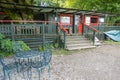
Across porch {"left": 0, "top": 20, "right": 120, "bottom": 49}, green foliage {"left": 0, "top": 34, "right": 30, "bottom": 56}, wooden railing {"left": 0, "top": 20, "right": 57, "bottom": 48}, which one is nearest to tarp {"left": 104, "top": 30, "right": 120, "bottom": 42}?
porch {"left": 0, "top": 20, "right": 120, "bottom": 49}

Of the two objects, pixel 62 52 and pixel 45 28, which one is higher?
pixel 45 28

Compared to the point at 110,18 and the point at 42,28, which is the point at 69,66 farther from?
the point at 110,18

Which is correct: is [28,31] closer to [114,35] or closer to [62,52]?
[62,52]

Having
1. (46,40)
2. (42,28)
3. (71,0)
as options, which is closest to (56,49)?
(46,40)

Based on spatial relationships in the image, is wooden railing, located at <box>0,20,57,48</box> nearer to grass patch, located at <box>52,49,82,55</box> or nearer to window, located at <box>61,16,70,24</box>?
grass patch, located at <box>52,49,82,55</box>

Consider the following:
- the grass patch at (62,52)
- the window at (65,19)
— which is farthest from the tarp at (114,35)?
the grass patch at (62,52)

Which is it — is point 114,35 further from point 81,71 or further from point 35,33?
point 81,71

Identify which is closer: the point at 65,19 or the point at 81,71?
the point at 81,71

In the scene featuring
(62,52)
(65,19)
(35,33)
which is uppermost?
(65,19)

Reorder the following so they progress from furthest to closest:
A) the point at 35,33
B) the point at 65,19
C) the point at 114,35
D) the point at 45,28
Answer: the point at 65,19 < the point at 114,35 < the point at 45,28 < the point at 35,33

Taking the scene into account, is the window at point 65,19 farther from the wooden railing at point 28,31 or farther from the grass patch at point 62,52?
the grass patch at point 62,52

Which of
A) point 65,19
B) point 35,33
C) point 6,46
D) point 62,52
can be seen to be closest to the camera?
point 6,46

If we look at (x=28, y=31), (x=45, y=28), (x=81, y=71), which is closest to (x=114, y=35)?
(x=45, y=28)

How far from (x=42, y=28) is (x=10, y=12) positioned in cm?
294
